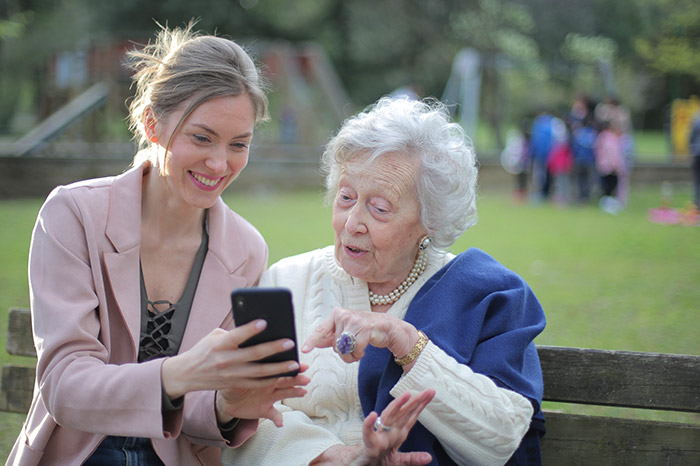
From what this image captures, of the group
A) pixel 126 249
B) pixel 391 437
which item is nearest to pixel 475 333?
pixel 391 437

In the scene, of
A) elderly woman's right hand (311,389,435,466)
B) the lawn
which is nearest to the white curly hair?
elderly woman's right hand (311,389,435,466)

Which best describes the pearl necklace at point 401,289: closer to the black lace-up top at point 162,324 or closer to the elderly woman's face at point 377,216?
the elderly woman's face at point 377,216

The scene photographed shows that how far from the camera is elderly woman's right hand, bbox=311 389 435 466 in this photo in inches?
90.4

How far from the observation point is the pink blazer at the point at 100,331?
2.30 m

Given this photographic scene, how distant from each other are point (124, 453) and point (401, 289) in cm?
119

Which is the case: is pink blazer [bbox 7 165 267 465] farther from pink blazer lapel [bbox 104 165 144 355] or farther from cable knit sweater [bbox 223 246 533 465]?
cable knit sweater [bbox 223 246 533 465]

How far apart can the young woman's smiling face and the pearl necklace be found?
74cm

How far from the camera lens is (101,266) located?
2.64m

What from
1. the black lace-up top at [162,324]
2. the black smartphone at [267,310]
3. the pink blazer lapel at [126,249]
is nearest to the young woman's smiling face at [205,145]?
the pink blazer lapel at [126,249]

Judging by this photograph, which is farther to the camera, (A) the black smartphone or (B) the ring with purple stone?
(B) the ring with purple stone

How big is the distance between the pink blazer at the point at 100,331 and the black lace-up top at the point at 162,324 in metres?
0.05

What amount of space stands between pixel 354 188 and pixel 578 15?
3191 cm

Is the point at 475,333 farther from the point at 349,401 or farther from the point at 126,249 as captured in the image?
the point at 126,249

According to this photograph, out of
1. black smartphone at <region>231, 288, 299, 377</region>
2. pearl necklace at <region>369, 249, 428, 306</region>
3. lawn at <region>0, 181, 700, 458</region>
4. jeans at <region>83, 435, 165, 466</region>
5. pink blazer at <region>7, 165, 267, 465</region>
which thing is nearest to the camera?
black smartphone at <region>231, 288, 299, 377</region>
